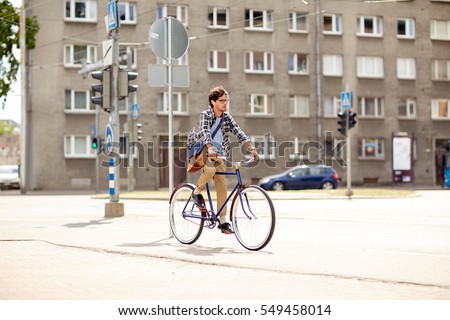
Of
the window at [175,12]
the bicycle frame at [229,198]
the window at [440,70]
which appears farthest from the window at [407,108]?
the bicycle frame at [229,198]

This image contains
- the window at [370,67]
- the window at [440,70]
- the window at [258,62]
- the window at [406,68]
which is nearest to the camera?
the window at [258,62]

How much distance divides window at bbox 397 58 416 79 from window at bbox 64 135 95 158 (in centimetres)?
2024

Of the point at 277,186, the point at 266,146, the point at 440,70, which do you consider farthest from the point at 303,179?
the point at 440,70

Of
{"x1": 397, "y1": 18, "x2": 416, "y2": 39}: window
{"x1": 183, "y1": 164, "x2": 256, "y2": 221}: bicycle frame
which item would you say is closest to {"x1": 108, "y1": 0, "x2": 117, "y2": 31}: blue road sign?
{"x1": 183, "y1": 164, "x2": 256, "y2": 221}: bicycle frame

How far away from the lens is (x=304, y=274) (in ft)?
20.8

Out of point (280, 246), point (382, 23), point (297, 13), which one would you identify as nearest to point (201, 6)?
point (297, 13)

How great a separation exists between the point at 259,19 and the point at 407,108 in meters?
11.6

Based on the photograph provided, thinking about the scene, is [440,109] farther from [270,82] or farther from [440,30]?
[270,82]

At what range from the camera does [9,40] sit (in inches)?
1313

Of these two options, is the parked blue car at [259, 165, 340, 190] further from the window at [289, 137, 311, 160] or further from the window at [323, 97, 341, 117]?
the window at [323, 97, 341, 117]

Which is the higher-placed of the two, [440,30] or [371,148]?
[440,30]

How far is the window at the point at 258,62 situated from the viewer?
1628 inches

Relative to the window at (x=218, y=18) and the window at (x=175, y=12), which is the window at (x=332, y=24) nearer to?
the window at (x=218, y=18)

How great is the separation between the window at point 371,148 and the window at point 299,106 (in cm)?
420
